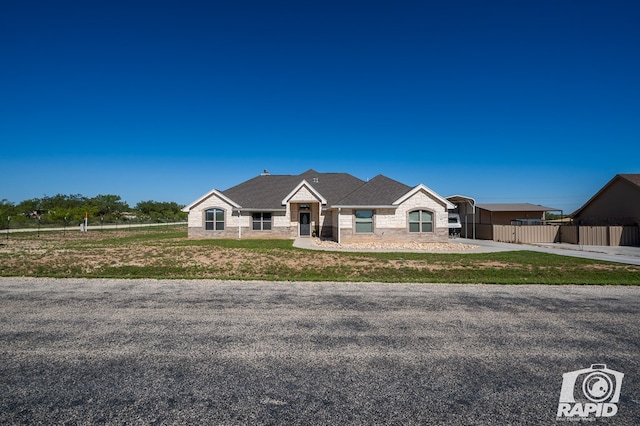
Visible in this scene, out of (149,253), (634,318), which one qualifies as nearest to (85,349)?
(634,318)

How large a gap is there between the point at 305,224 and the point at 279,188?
5.01m

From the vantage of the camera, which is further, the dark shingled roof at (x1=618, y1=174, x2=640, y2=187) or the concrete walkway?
the dark shingled roof at (x1=618, y1=174, x2=640, y2=187)

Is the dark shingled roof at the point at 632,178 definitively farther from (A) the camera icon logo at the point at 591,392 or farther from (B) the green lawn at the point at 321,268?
(A) the camera icon logo at the point at 591,392

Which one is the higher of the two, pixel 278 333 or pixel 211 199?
pixel 211 199

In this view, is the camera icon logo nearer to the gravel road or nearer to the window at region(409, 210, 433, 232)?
the gravel road

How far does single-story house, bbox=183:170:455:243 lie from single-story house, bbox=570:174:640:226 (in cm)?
1484

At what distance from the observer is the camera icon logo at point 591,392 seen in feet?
12.0

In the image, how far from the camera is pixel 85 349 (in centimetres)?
508

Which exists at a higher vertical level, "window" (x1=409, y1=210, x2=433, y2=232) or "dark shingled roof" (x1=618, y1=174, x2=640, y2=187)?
"dark shingled roof" (x1=618, y1=174, x2=640, y2=187)

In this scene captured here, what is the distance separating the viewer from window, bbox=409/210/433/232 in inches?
993

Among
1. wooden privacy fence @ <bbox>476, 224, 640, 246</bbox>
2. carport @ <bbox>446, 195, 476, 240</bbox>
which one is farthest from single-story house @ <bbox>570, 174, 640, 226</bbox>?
carport @ <bbox>446, 195, 476, 240</bbox>

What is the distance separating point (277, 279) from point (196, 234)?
66.7ft

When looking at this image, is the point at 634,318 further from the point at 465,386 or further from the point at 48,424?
the point at 48,424

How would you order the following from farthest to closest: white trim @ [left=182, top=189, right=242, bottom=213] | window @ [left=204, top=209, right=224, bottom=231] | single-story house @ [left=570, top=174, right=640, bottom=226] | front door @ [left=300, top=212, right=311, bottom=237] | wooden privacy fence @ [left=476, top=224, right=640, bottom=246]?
front door @ [left=300, top=212, right=311, bottom=237], window @ [left=204, top=209, right=224, bottom=231], white trim @ [left=182, top=189, right=242, bottom=213], single-story house @ [left=570, top=174, right=640, bottom=226], wooden privacy fence @ [left=476, top=224, right=640, bottom=246]
